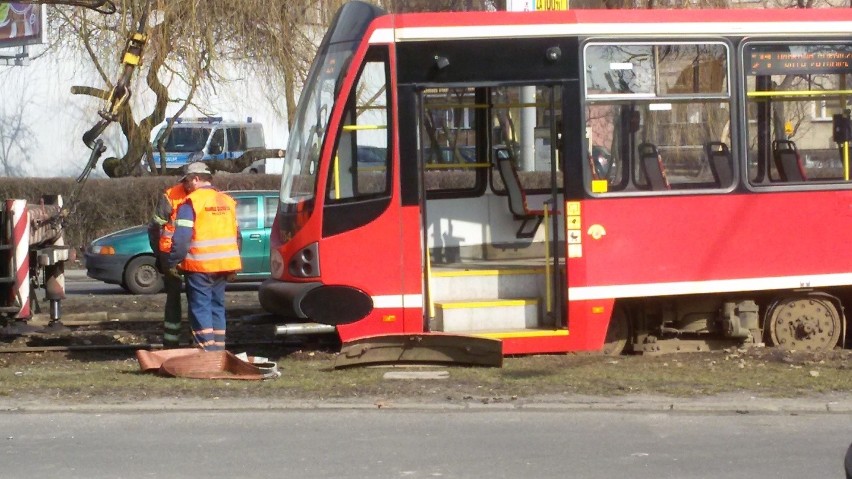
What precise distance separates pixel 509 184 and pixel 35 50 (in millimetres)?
26775

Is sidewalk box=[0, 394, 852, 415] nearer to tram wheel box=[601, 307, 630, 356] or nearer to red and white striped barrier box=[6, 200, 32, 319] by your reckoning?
tram wheel box=[601, 307, 630, 356]

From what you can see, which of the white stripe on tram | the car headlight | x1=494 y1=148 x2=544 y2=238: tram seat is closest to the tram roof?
x1=494 y1=148 x2=544 y2=238: tram seat

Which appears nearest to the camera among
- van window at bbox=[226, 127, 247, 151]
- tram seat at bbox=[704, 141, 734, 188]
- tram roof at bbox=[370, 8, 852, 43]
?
tram roof at bbox=[370, 8, 852, 43]

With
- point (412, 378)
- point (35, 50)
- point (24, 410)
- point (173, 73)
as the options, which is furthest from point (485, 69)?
point (35, 50)

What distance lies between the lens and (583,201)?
34.4 feet

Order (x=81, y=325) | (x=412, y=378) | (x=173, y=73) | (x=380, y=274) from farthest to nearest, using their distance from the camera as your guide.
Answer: (x=173, y=73), (x=81, y=325), (x=380, y=274), (x=412, y=378)

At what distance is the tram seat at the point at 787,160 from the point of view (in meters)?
10.9

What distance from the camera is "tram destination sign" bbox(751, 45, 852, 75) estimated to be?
10836 mm

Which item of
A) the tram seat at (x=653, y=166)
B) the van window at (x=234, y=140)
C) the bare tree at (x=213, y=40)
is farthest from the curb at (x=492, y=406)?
the van window at (x=234, y=140)

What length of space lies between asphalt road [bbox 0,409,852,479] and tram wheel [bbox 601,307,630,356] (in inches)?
102

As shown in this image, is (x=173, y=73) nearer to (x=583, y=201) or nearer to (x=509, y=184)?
(x=509, y=184)

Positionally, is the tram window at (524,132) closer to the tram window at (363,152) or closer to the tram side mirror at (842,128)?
the tram window at (363,152)

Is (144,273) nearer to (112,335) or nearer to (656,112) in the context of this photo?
(112,335)

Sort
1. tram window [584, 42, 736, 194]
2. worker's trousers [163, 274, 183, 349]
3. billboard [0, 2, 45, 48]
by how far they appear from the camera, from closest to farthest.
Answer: tram window [584, 42, 736, 194]
worker's trousers [163, 274, 183, 349]
billboard [0, 2, 45, 48]
